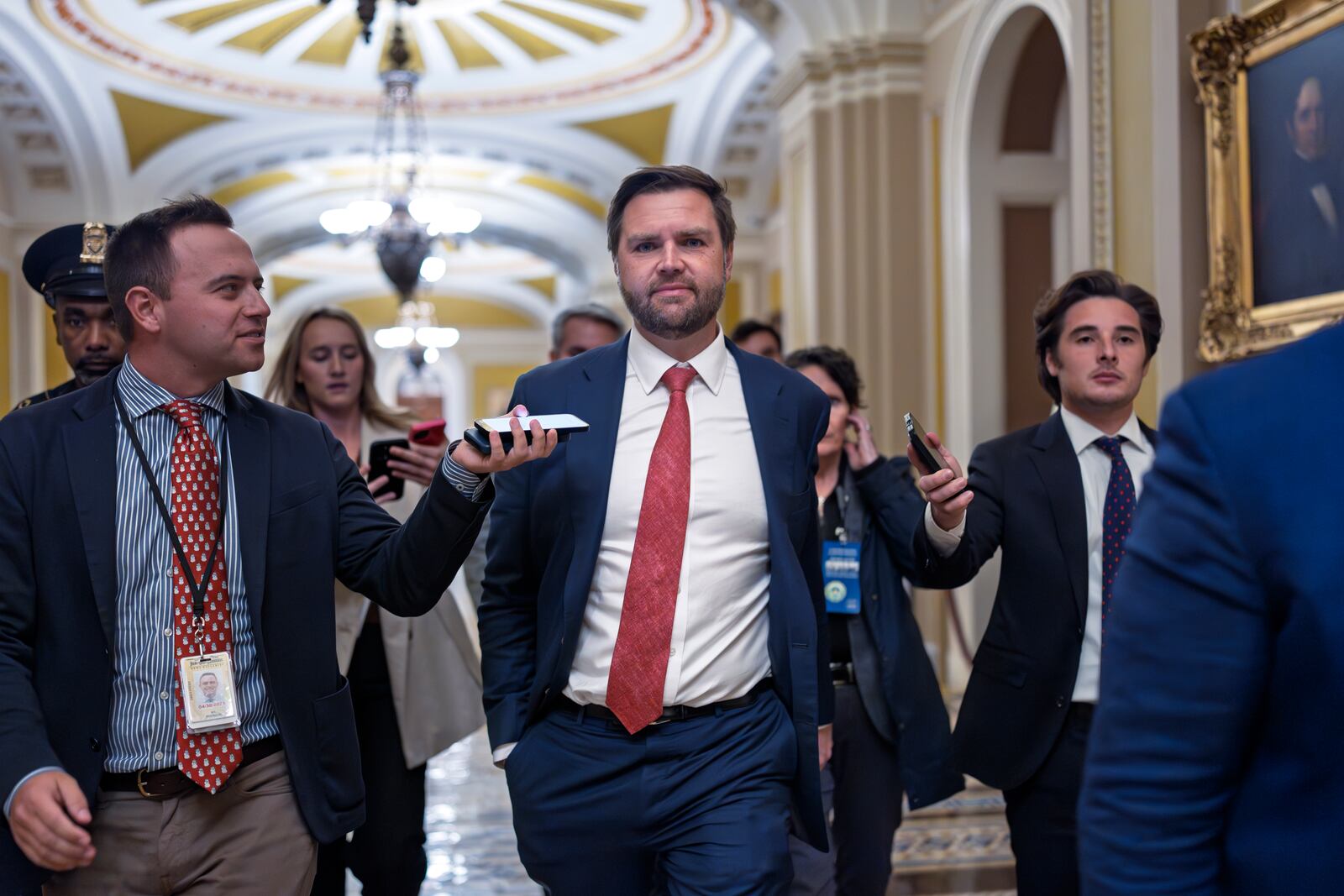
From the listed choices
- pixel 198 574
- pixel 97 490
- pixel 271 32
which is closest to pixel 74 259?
pixel 97 490

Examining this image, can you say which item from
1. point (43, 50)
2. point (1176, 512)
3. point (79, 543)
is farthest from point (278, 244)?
point (1176, 512)

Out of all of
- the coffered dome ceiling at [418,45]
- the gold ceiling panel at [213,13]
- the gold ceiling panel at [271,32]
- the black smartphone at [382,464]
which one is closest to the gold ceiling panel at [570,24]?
the coffered dome ceiling at [418,45]

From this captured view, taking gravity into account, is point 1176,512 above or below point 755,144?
below

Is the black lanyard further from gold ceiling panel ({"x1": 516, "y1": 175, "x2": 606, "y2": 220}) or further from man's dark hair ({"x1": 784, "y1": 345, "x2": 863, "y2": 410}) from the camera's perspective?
gold ceiling panel ({"x1": 516, "y1": 175, "x2": 606, "y2": 220})

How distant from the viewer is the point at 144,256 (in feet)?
7.52

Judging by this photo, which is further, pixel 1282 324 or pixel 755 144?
pixel 755 144

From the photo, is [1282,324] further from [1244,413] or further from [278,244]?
[278,244]

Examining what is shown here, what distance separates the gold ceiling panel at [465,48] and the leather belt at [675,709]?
1253cm

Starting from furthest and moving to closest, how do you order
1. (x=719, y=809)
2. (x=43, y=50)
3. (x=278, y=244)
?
1. (x=278, y=244)
2. (x=43, y=50)
3. (x=719, y=809)

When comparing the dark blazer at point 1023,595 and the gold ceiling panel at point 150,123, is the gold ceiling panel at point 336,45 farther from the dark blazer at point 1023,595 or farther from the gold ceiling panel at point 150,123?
the dark blazer at point 1023,595

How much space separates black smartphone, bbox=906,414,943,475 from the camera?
2.50m

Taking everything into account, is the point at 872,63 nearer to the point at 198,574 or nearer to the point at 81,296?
the point at 81,296

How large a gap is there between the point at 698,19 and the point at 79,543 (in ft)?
37.9

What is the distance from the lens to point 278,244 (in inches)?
754
